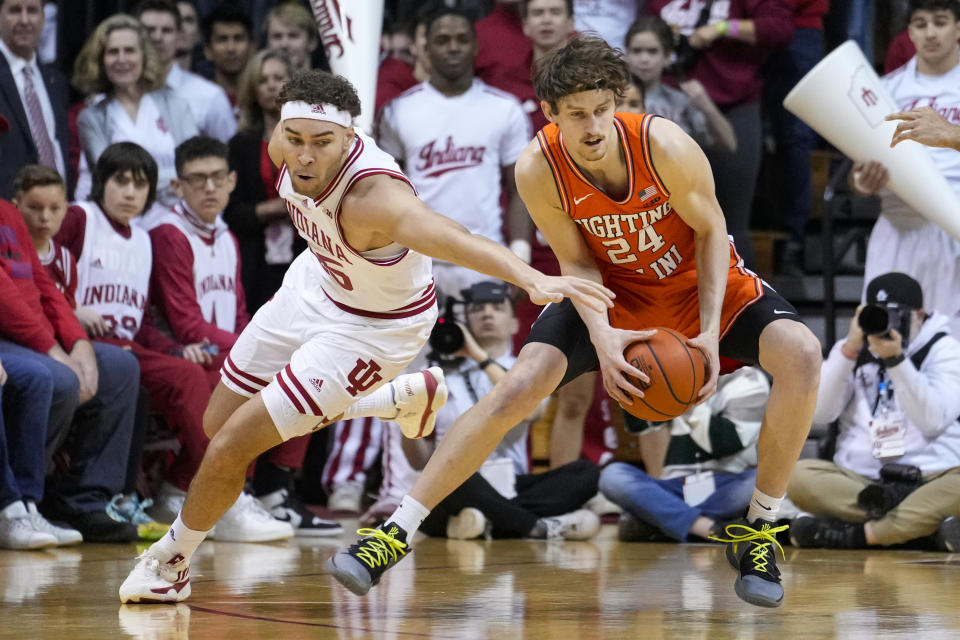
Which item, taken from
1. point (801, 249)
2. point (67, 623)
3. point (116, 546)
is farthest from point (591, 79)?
point (801, 249)

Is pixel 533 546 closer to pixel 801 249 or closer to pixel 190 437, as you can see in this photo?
pixel 190 437

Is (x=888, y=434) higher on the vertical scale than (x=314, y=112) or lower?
lower

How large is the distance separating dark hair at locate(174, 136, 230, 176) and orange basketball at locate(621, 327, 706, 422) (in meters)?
3.30

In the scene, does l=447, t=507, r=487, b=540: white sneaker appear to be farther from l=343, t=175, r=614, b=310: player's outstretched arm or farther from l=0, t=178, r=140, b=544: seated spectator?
l=343, t=175, r=614, b=310: player's outstretched arm

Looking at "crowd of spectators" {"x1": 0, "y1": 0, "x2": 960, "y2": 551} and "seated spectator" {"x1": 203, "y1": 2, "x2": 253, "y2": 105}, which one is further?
"seated spectator" {"x1": 203, "y1": 2, "x2": 253, "y2": 105}

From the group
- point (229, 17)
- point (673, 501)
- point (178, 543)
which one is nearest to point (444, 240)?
point (178, 543)

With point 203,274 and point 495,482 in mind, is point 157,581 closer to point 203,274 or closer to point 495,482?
point 495,482

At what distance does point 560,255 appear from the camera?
428 cm

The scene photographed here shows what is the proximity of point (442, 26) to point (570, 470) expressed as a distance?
7.96 feet

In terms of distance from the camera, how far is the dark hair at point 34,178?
6.06m

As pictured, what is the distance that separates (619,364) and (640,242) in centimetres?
55

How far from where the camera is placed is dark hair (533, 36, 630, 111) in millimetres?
3814

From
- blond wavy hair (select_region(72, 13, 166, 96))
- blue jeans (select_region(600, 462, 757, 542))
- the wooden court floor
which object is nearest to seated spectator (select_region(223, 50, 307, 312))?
blond wavy hair (select_region(72, 13, 166, 96))

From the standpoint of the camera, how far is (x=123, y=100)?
712 centimetres
